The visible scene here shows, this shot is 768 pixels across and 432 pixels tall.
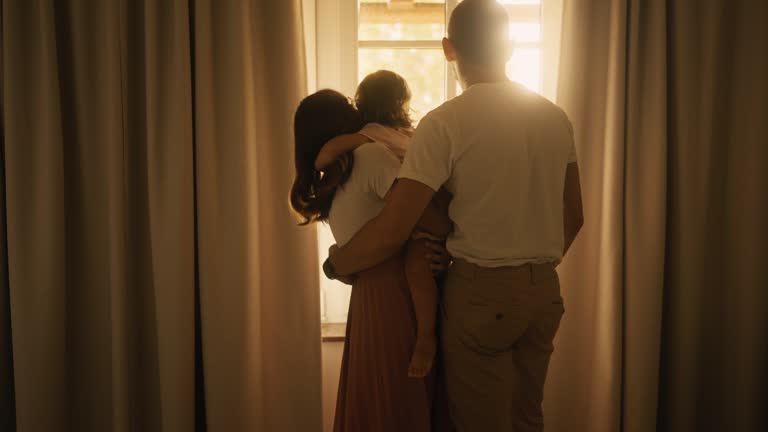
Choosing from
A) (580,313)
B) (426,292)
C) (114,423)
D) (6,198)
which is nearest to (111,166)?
(6,198)

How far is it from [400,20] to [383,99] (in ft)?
2.59

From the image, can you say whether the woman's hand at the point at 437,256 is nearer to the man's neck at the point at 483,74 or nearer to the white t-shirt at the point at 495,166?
the white t-shirt at the point at 495,166

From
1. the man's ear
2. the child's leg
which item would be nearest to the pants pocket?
the child's leg

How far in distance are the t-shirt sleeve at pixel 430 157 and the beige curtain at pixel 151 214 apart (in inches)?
30.4

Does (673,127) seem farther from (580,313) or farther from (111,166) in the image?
(111,166)

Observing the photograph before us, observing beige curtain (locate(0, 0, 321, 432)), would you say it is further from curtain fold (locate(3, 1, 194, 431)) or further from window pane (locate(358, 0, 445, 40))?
window pane (locate(358, 0, 445, 40))

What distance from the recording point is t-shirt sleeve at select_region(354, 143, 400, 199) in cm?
136

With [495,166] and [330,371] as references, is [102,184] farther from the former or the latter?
[495,166]

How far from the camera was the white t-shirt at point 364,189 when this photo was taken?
1.36m

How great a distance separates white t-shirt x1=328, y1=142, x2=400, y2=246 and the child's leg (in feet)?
0.47

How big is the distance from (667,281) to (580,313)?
335mm

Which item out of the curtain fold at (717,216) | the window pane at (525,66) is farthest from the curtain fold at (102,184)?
the curtain fold at (717,216)

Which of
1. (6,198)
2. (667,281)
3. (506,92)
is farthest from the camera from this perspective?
(667,281)

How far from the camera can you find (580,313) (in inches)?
79.2
